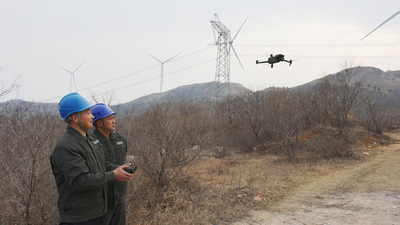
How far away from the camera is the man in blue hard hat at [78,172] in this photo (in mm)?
2197

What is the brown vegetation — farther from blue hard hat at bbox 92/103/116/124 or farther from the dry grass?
blue hard hat at bbox 92/103/116/124

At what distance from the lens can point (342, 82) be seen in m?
19.9

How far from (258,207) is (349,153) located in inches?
374

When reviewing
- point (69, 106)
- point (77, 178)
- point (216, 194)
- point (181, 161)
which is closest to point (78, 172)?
point (77, 178)

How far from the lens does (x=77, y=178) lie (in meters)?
2.18

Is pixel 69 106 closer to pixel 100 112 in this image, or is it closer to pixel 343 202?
pixel 100 112

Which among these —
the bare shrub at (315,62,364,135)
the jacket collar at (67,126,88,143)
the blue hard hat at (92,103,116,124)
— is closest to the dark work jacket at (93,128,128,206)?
the blue hard hat at (92,103,116,124)

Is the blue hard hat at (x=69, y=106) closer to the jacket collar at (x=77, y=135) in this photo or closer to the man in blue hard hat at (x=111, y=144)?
the jacket collar at (x=77, y=135)

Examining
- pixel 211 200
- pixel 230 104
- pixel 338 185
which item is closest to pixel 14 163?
pixel 211 200

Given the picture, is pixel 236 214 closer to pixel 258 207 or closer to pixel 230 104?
pixel 258 207

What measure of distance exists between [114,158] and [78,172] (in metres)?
1.18

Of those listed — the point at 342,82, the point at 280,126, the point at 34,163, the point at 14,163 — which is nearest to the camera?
the point at 34,163

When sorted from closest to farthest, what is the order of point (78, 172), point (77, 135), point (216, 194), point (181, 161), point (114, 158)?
point (78, 172) → point (77, 135) → point (114, 158) → point (181, 161) → point (216, 194)

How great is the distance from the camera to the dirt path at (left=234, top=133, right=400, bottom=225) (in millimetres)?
6156
